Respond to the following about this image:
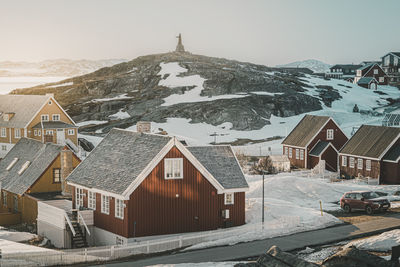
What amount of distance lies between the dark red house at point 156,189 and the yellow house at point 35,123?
39.4m

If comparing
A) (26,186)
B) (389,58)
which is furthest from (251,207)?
(389,58)

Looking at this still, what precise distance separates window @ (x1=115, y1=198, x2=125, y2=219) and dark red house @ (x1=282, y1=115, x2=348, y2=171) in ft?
126

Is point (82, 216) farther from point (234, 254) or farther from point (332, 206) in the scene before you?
point (332, 206)

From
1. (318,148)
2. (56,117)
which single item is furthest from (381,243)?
(56,117)

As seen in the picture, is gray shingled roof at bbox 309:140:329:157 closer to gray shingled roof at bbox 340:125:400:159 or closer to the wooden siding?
gray shingled roof at bbox 340:125:400:159

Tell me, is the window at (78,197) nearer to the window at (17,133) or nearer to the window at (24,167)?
the window at (24,167)

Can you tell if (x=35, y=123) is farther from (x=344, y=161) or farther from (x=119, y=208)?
(x=119, y=208)

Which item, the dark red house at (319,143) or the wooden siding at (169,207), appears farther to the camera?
the dark red house at (319,143)

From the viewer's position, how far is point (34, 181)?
43375mm

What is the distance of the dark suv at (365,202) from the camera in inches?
1560

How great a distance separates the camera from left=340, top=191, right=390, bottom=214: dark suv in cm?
3962

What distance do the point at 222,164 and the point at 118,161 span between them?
22.4 feet

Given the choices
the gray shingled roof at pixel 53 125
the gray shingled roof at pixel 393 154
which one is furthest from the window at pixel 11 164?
the gray shingled roof at pixel 393 154

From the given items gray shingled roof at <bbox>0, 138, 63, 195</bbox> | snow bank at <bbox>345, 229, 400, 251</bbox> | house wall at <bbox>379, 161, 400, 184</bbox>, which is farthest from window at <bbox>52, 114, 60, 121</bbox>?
snow bank at <bbox>345, 229, 400, 251</bbox>
